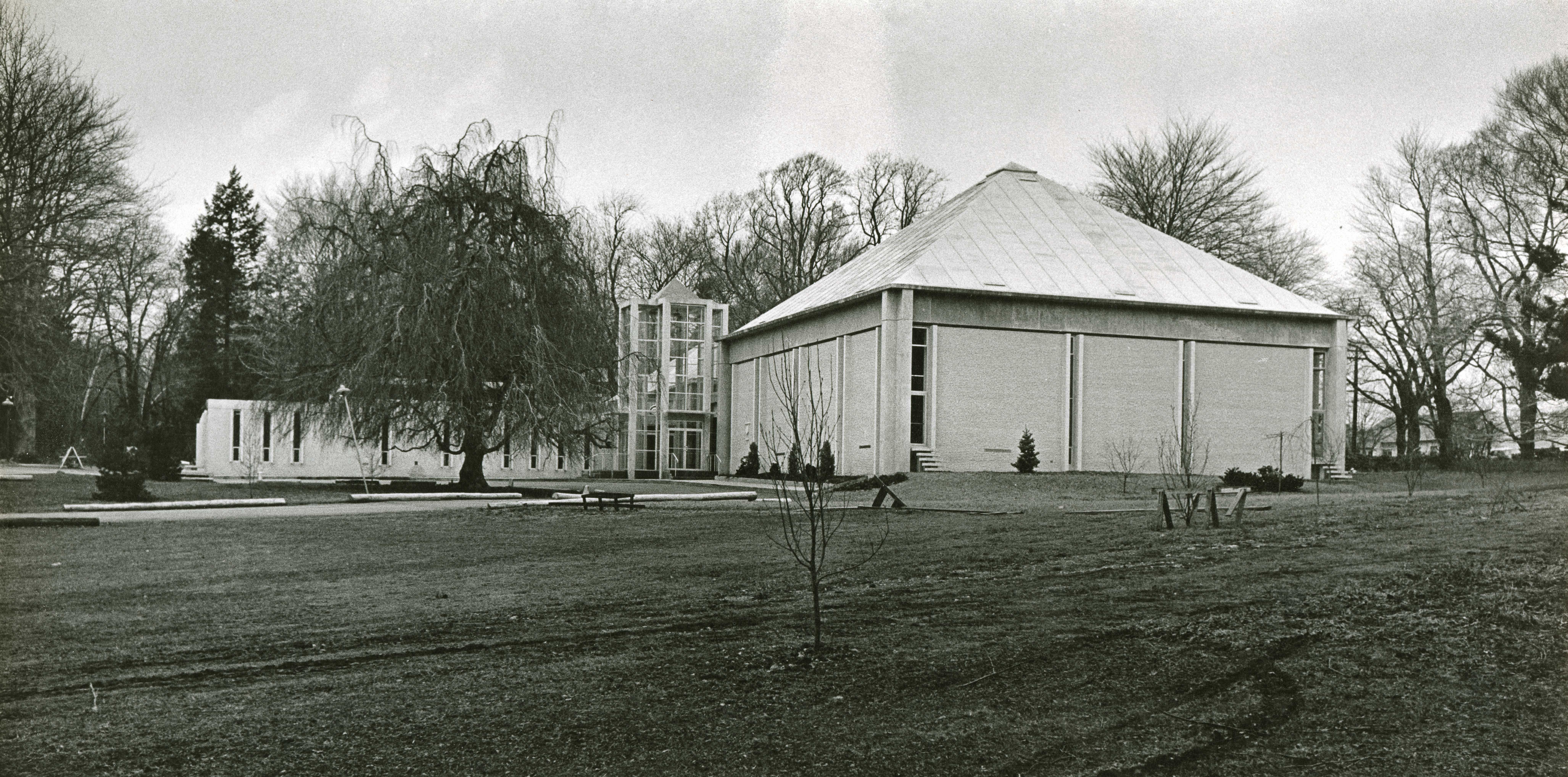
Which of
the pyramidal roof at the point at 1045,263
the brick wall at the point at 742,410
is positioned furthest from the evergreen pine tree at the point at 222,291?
the pyramidal roof at the point at 1045,263

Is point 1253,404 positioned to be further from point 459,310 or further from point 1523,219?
point 459,310

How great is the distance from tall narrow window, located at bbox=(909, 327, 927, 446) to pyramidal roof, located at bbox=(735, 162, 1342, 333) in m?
1.61

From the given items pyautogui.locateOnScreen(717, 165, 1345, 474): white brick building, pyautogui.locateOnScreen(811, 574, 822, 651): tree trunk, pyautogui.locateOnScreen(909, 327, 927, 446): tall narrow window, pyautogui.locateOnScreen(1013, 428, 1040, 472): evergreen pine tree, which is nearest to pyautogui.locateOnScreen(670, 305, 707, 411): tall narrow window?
pyautogui.locateOnScreen(717, 165, 1345, 474): white brick building

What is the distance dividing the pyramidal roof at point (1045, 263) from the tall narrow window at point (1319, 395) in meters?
1.75

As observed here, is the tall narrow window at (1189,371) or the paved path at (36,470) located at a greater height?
the tall narrow window at (1189,371)

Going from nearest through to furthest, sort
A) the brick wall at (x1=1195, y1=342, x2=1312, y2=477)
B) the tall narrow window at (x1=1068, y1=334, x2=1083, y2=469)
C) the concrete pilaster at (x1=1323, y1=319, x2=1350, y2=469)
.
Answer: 1. the tall narrow window at (x1=1068, y1=334, x2=1083, y2=469)
2. the brick wall at (x1=1195, y1=342, x2=1312, y2=477)
3. the concrete pilaster at (x1=1323, y1=319, x2=1350, y2=469)

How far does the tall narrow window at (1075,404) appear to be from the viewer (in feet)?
123

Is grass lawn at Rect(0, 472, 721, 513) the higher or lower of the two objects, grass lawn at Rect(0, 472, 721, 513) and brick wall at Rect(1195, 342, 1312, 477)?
the lower

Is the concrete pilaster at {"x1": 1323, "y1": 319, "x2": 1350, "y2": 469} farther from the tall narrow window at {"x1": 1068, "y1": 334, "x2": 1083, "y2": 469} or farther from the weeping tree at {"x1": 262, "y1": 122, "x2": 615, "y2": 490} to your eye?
the weeping tree at {"x1": 262, "y1": 122, "x2": 615, "y2": 490}

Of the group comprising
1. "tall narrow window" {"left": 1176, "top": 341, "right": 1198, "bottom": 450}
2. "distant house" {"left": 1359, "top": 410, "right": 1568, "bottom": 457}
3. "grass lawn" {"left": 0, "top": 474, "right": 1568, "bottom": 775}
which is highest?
"tall narrow window" {"left": 1176, "top": 341, "right": 1198, "bottom": 450}

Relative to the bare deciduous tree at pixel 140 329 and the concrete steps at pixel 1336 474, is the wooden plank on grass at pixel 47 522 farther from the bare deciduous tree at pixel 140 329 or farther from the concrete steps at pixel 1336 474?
the concrete steps at pixel 1336 474

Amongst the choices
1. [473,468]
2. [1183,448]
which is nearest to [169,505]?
[473,468]

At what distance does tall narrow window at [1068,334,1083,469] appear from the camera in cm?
3747

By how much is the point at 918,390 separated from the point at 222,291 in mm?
32672
